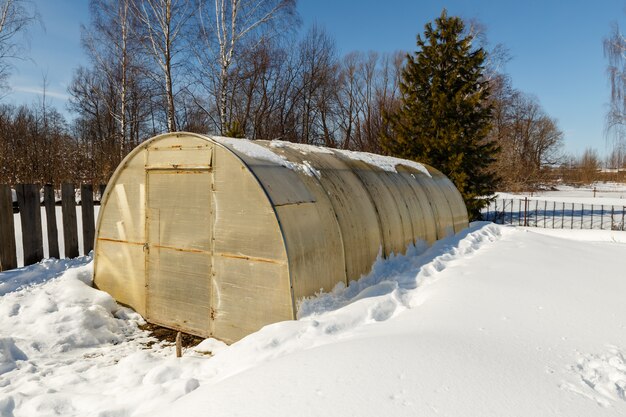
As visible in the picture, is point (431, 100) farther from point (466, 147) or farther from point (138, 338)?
point (138, 338)

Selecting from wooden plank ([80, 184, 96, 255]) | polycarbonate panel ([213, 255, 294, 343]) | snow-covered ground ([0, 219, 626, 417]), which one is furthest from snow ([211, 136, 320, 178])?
wooden plank ([80, 184, 96, 255])

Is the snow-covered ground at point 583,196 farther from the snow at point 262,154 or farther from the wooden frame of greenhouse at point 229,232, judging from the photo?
the snow at point 262,154

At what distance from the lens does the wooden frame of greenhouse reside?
4.04 metres

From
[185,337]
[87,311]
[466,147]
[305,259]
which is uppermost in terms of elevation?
[466,147]

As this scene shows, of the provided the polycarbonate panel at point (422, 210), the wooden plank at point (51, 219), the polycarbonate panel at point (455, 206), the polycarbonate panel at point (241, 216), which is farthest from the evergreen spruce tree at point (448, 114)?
the wooden plank at point (51, 219)

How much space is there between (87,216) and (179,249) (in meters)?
3.67

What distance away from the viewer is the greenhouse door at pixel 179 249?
4.54 meters

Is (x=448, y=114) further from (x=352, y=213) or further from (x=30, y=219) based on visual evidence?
(x=30, y=219)

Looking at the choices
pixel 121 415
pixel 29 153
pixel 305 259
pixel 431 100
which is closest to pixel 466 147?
pixel 431 100

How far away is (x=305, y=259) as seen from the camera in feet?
13.3

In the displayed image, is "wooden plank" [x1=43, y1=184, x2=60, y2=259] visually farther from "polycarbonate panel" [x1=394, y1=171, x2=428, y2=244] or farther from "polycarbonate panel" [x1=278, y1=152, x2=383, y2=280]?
"polycarbonate panel" [x1=394, y1=171, x2=428, y2=244]

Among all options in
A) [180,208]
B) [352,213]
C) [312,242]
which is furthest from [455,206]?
[180,208]

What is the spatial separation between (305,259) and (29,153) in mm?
21513

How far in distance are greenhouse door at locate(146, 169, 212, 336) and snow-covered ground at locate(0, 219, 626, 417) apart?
0.45 meters
